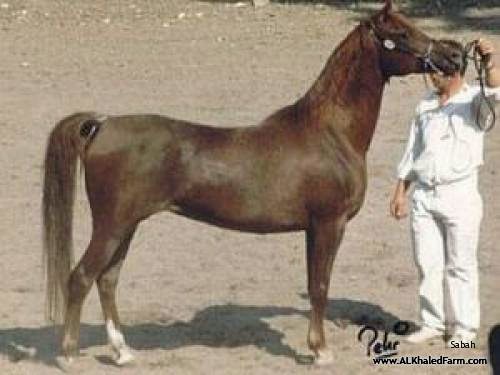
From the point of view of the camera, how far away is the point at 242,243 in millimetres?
9703

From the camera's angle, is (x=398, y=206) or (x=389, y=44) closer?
(x=389, y=44)

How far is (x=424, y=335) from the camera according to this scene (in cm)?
745


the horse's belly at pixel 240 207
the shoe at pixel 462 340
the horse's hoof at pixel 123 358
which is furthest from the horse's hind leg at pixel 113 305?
the shoe at pixel 462 340

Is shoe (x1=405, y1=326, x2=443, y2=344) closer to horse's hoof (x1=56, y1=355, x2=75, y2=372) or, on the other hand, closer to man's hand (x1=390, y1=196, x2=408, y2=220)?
man's hand (x1=390, y1=196, x2=408, y2=220)

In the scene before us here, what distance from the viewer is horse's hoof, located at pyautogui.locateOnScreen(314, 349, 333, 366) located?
711 centimetres

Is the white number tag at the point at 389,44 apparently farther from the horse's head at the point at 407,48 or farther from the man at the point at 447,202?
the man at the point at 447,202

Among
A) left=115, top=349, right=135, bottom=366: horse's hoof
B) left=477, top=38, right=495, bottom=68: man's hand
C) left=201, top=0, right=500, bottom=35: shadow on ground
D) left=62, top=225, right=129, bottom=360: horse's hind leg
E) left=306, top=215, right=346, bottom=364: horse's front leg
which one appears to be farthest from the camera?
left=201, top=0, right=500, bottom=35: shadow on ground

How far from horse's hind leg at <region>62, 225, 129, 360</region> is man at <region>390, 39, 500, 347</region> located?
157 cm

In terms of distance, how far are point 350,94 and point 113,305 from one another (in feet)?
5.32

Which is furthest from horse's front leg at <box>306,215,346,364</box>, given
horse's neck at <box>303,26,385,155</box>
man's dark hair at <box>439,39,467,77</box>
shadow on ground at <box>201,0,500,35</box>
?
shadow on ground at <box>201,0,500,35</box>

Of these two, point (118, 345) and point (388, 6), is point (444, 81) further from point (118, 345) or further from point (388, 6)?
point (118, 345)

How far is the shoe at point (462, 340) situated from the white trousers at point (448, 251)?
3 centimetres

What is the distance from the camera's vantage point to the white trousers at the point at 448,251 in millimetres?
7188

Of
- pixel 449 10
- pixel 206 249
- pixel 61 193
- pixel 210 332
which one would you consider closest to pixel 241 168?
pixel 61 193
